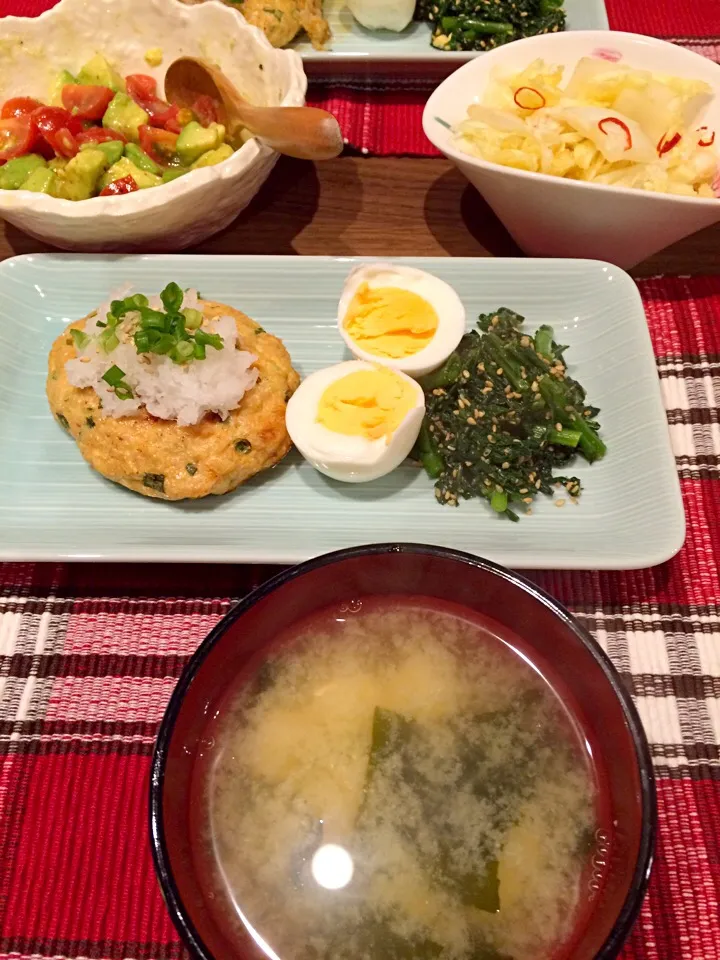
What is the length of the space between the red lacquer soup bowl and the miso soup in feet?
0.05

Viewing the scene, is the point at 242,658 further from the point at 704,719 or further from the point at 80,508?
the point at 704,719

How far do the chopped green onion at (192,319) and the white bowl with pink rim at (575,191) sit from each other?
825 mm

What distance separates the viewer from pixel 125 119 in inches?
88.7

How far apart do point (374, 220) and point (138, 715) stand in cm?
161

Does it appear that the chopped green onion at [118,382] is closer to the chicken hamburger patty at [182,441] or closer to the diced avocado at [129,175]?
the chicken hamburger patty at [182,441]

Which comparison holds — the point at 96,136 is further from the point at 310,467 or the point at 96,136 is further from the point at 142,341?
the point at 310,467

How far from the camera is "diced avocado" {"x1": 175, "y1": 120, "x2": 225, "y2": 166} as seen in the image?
7.01 ft

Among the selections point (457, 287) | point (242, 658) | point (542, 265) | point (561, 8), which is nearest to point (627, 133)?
point (542, 265)

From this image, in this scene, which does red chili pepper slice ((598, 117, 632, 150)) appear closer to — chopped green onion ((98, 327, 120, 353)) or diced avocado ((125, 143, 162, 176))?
diced avocado ((125, 143, 162, 176))

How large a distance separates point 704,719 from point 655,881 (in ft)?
1.08

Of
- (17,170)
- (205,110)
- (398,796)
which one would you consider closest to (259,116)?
(205,110)

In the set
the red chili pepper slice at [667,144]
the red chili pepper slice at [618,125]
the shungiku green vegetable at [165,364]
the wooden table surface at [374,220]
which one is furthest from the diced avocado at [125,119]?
the red chili pepper slice at [667,144]

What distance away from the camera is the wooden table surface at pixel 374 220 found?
218 cm

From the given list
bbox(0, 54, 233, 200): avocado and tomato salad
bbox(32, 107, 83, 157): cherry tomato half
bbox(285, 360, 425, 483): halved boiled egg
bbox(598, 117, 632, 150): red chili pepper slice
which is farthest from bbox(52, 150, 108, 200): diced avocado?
bbox(598, 117, 632, 150): red chili pepper slice
